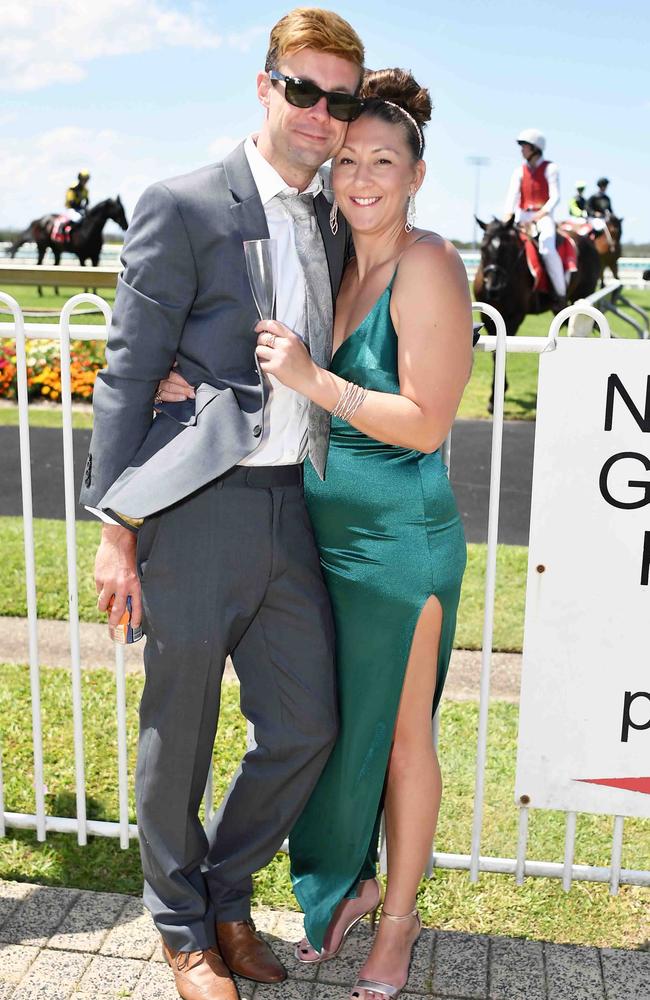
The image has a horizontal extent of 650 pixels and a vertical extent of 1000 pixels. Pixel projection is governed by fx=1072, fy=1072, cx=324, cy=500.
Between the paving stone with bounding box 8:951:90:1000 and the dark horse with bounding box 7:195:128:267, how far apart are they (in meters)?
29.6

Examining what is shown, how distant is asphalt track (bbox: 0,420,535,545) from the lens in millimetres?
8125

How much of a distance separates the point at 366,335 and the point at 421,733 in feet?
3.57

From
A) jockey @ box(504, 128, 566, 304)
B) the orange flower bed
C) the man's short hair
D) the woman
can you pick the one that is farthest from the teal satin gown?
jockey @ box(504, 128, 566, 304)

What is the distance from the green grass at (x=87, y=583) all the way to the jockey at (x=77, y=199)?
84.2 feet

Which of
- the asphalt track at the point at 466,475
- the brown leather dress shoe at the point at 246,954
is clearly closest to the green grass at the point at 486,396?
the asphalt track at the point at 466,475

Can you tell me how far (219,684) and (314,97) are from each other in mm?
1478

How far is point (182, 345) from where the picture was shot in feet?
8.66

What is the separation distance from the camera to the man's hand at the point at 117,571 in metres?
2.79

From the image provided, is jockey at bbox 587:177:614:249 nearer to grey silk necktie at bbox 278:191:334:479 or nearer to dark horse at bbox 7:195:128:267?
dark horse at bbox 7:195:128:267

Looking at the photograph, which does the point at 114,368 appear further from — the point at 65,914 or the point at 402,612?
the point at 65,914

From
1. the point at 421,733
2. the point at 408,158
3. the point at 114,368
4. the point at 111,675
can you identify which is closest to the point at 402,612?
the point at 421,733

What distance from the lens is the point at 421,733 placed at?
2920 mm

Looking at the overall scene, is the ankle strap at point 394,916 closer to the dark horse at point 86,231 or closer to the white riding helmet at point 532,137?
the white riding helmet at point 532,137

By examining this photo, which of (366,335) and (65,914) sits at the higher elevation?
(366,335)
